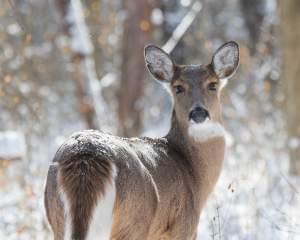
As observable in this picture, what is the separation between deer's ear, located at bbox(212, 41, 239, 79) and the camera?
676 cm

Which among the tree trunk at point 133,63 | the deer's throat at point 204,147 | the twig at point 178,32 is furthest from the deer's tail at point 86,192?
the tree trunk at point 133,63

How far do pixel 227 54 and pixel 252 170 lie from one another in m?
3.37

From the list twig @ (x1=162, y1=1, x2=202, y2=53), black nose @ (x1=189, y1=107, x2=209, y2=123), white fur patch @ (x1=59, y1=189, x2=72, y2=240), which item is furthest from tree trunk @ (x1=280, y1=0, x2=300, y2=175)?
white fur patch @ (x1=59, y1=189, x2=72, y2=240)

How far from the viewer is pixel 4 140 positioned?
29.1 feet

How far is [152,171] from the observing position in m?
5.23

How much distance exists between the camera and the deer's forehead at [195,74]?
658 centimetres

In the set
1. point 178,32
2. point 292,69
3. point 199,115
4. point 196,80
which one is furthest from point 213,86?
point 178,32

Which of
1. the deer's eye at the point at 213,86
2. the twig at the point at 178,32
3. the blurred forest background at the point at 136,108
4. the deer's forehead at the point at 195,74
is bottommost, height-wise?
the blurred forest background at the point at 136,108

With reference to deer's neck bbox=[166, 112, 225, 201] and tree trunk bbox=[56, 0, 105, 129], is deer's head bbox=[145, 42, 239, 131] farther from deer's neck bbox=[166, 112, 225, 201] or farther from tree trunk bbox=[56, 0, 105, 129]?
tree trunk bbox=[56, 0, 105, 129]

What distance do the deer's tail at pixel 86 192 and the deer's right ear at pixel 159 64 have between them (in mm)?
2502

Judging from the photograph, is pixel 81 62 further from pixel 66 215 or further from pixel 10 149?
pixel 66 215

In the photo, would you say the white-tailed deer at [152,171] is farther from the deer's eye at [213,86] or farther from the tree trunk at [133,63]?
the tree trunk at [133,63]

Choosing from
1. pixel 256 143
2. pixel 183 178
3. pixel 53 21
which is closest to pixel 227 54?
pixel 183 178

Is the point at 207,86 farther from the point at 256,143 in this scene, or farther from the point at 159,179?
the point at 256,143
